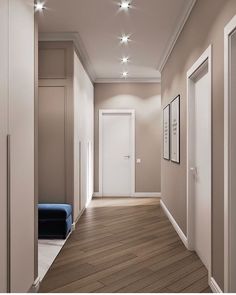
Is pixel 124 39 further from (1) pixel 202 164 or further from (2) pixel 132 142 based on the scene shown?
(2) pixel 132 142

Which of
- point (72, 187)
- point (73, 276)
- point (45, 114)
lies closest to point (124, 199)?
point (72, 187)

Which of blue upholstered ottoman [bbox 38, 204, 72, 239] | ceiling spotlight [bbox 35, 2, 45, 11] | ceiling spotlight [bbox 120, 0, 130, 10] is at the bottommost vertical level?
blue upholstered ottoman [bbox 38, 204, 72, 239]

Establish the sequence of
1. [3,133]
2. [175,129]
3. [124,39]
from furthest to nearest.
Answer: [124,39]
[175,129]
[3,133]

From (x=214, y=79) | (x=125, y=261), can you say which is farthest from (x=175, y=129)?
(x=125, y=261)

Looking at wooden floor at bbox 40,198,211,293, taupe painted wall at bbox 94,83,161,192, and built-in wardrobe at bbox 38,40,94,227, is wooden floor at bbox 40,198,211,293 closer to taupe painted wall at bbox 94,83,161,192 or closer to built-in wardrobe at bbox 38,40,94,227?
built-in wardrobe at bbox 38,40,94,227

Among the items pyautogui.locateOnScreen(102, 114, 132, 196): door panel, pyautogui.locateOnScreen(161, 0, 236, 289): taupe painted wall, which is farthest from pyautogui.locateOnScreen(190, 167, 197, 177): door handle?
pyautogui.locateOnScreen(102, 114, 132, 196): door panel

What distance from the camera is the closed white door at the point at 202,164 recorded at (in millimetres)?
2975

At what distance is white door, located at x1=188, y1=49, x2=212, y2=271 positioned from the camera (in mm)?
2977

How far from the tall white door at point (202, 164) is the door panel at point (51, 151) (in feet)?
6.52

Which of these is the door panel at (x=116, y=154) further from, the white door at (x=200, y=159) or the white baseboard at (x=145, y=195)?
the white door at (x=200, y=159)

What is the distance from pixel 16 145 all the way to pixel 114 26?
2.76m

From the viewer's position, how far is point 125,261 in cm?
327

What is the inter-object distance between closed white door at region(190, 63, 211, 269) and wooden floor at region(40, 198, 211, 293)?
0.84ft

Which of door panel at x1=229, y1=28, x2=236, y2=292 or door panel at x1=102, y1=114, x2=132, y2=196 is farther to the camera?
door panel at x1=102, y1=114, x2=132, y2=196
